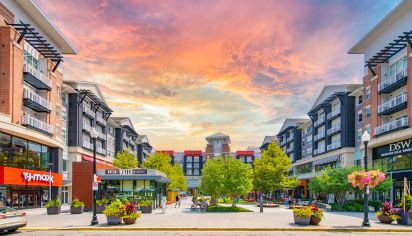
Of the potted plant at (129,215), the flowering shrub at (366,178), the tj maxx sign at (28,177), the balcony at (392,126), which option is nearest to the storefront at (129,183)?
the tj maxx sign at (28,177)

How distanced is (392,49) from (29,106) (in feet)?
144

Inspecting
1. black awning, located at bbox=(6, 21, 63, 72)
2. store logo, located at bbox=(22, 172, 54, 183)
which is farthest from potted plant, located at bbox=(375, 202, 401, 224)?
black awning, located at bbox=(6, 21, 63, 72)

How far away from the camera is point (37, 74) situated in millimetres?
50844

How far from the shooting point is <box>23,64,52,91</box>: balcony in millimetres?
48250

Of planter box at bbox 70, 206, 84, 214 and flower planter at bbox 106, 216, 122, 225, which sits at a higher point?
flower planter at bbox 106, 216, 122, 225

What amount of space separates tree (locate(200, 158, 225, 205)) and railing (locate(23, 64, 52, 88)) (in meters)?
23.0

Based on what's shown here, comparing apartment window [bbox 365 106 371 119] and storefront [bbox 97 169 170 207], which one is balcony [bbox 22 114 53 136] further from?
apartment window [bbox 365 106 371 119]

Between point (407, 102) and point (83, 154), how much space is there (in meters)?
48.9

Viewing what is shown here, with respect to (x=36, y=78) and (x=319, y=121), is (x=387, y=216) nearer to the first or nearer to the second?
(x=36, y=78)

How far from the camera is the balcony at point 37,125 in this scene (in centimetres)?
4812

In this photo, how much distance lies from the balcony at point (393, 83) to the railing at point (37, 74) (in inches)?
1628

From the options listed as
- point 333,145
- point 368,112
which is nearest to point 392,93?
point 368,112

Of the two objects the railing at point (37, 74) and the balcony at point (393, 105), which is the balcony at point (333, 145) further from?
the railing at point (37, 74)

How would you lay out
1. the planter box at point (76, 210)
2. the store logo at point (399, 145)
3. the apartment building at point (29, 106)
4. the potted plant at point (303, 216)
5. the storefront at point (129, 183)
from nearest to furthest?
1. the potted plant at point (303, 216)
2. the planter box at point (76, 210)
3. the storefront at point (129, 183)
4. the apartment building at point (29, 106)
5. the store logo at point (399, 145)
